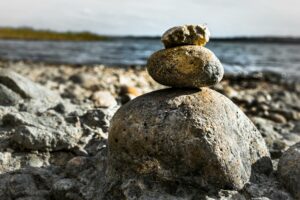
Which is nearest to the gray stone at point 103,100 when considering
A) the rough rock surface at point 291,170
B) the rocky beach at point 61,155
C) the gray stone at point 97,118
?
the rocky beach at point 61,155

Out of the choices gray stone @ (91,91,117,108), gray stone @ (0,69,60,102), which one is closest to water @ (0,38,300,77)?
gray stone @ (91,91,117,108)

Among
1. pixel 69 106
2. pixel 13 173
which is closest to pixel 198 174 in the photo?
pixel 13 173

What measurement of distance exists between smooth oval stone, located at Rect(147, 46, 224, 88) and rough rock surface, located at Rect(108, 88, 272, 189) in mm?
150

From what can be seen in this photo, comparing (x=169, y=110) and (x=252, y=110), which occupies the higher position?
(x=169, y=110)

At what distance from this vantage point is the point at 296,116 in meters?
11.7

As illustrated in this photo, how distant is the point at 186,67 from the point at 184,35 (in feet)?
1.33

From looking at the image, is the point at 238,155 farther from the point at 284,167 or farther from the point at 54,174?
the point at 54,174

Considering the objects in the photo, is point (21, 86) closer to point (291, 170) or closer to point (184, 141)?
point (184, 141)

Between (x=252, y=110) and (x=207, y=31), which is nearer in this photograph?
(x=207, y=31)

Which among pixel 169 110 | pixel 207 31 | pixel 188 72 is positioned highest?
pixel 207 31

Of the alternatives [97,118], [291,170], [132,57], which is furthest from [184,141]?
[132,57]

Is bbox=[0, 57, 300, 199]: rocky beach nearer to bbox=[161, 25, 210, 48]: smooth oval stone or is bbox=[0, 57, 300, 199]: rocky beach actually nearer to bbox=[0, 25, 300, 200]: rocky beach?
bbox=[0, 25, 300, 200]: rocky beach

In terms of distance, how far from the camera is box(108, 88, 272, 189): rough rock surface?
4.51m

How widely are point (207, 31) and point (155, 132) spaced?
1459 mm
